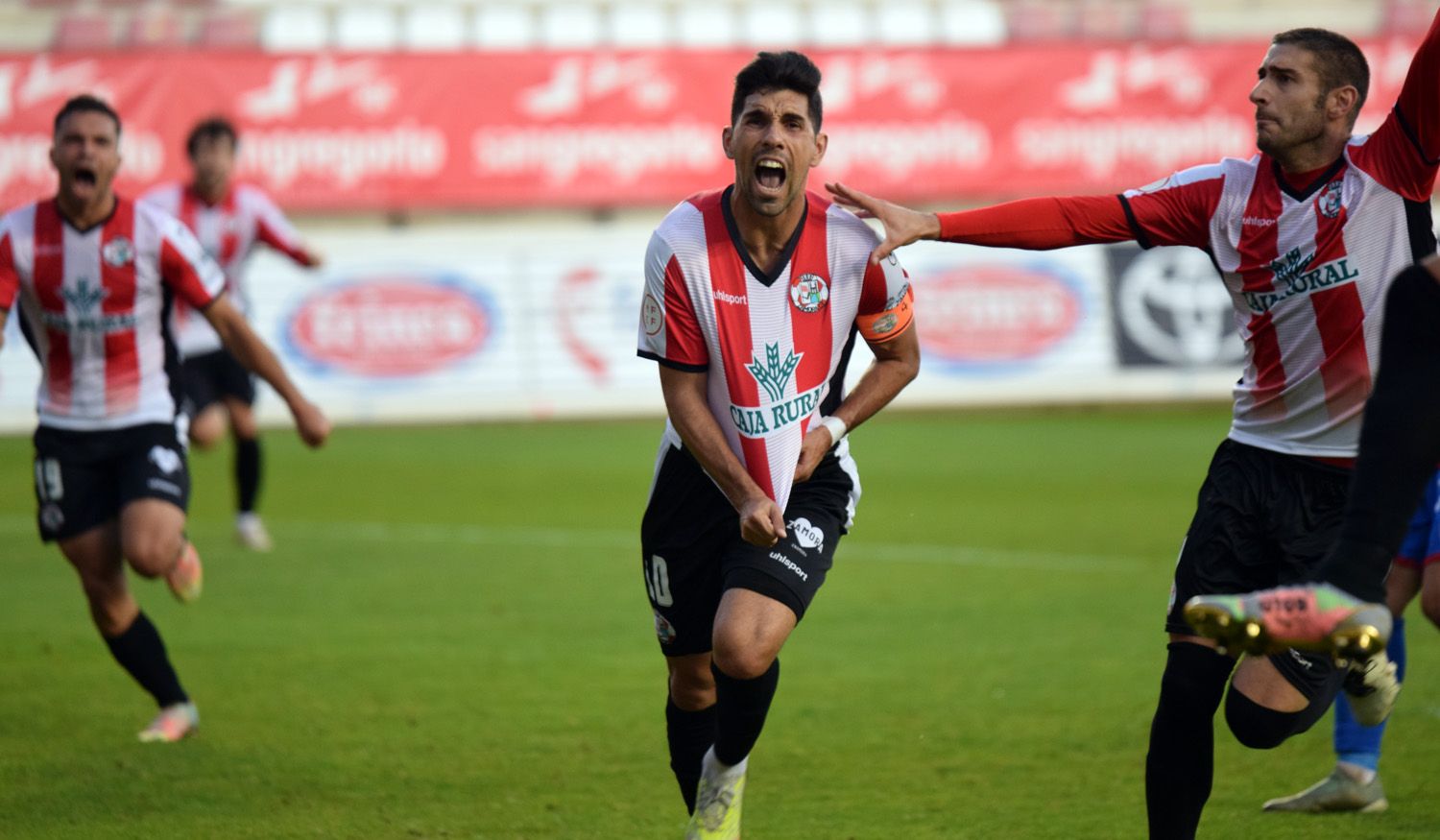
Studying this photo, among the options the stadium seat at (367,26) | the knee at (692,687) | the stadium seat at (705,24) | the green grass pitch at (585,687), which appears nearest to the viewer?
the knee at (692,687)

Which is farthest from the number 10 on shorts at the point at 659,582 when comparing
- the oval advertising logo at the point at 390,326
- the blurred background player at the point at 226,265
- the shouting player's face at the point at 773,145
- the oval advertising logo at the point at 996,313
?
the oval advertising logo at the point at 996,313

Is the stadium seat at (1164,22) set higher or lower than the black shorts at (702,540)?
higher

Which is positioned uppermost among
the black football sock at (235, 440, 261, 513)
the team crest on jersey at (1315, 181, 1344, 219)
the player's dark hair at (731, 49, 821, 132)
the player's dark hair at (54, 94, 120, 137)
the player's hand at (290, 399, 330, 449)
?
the player's dark hair at (731, 49, 821, 132)

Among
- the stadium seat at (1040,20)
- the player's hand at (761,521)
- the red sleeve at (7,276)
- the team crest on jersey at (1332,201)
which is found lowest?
the player's hand at (761,521)

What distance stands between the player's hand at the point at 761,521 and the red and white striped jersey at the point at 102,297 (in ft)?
9.22

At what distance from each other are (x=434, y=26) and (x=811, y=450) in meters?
20.7

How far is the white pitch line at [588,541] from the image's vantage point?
405 inches

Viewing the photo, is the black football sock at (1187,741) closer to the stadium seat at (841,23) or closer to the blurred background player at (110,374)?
the blurred background player at (110,374)

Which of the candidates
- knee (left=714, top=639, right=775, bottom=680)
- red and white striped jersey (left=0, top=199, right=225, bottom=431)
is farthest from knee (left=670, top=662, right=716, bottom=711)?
red and white striped jersey (left=0, top=199, right=225, bottom=431)

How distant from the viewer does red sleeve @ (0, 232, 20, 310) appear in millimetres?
6262

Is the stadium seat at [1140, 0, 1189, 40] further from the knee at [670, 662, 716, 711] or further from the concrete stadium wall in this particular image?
the knee at [670, 662, 716, 711]

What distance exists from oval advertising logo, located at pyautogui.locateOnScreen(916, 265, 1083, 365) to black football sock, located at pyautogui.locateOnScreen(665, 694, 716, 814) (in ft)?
45.2

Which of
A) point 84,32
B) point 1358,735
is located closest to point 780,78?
point 1358,735

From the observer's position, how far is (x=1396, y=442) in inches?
140
